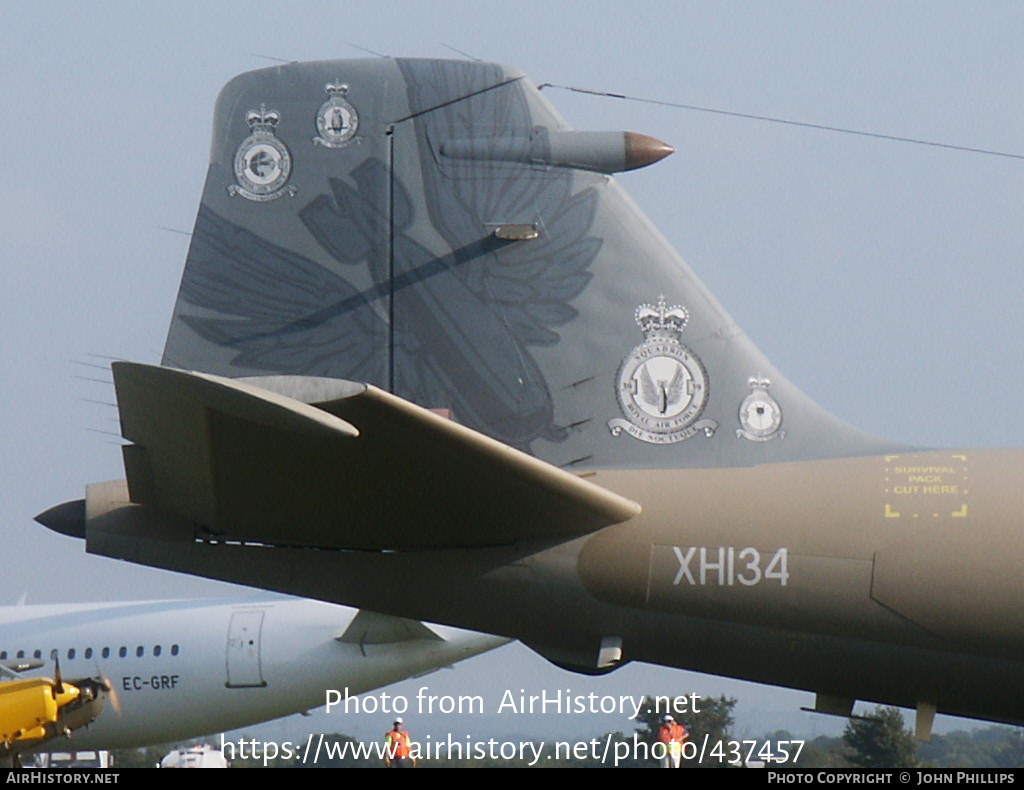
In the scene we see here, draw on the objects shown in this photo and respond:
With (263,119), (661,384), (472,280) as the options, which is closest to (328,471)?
(472,280)

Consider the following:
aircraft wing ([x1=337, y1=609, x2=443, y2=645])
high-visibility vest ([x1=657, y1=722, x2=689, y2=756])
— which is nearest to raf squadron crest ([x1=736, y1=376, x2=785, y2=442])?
high-visibility vest ([x1=657, y1=722, x2=689, y2=756])

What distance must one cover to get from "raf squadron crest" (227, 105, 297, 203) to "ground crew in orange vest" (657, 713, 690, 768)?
643 centimetres

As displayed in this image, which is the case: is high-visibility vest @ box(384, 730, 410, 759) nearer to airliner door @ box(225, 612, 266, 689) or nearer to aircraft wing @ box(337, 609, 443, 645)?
aircraft wing @ box(337, 609, 443, 645)

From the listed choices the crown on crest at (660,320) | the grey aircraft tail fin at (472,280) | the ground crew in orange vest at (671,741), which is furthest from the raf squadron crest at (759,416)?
the ground crew in orange vest at (671,741)

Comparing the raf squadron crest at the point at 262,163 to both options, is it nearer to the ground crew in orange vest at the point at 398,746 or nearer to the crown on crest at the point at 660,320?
the crown on crest at the point at 660,320

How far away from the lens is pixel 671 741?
1207 cm

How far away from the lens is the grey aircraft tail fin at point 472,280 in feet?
25.7

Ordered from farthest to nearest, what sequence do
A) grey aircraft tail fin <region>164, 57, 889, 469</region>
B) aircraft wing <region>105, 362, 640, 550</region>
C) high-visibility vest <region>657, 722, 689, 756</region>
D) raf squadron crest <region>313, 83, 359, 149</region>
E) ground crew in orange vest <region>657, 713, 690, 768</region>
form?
high-visibility vest <region>657, 722, 689, 756</region>
ground crew in orange vest <region>657, 713, 690, 768</region>
raf squadron crest <region>313, 83, 359, 149</region>
grey aircraft tail fin <region>164, 57, 889, 469</region>
aircraft wing <region>105, 362, 640, 550</region>

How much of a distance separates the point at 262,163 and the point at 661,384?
9.72 ft

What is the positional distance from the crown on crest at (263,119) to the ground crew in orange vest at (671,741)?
672 centimetres

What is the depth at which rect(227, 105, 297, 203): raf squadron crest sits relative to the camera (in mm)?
8258

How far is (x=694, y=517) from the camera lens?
286 inches

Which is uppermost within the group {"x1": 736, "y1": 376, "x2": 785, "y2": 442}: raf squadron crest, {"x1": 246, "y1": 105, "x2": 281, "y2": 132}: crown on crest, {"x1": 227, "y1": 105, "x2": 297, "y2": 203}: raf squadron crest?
{"x1": 246, "y1": 105, "x2": 281, "y2": 132}: crown on crest
